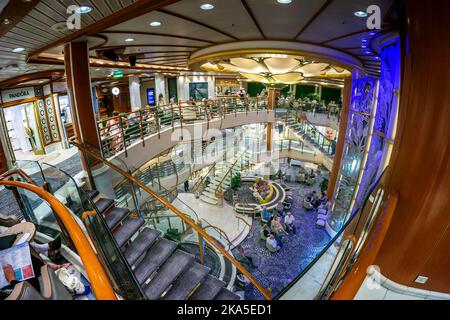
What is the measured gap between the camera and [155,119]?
792 centimetres

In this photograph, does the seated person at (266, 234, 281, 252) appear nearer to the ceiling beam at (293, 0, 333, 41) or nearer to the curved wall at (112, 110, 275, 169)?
the curved wall at (112, 110, 275, 169)

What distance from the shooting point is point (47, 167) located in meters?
3.70

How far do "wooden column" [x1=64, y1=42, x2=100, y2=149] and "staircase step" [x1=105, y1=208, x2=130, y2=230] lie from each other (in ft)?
5.31

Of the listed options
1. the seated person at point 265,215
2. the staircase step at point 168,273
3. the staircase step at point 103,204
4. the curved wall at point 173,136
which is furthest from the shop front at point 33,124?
the staircase step at point 168,273

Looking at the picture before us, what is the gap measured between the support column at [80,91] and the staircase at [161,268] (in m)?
1.71

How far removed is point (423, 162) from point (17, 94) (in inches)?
477

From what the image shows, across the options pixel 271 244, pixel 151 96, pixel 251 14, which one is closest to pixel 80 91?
pixel 251 14

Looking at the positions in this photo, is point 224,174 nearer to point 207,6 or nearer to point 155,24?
point 155,24

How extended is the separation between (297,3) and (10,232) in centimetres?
422

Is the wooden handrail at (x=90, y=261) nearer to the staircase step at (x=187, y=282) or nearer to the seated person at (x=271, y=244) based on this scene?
the staircase step at (x=187, y=282)

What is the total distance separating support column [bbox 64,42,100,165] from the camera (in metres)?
4.34

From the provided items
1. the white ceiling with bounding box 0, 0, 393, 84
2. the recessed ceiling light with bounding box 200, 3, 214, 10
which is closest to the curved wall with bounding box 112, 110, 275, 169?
the white ceiling with bounding box 0, 0, 393, 84

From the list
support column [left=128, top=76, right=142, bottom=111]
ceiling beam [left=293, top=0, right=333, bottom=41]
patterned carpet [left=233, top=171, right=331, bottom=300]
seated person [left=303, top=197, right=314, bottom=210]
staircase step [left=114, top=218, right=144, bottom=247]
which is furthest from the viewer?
support column [left=128, top=76, right=142, bottom=111]
